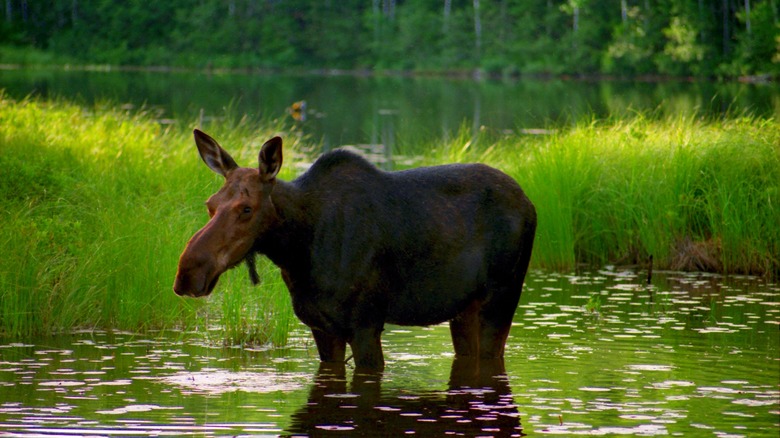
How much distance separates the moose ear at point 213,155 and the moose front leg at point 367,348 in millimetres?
1344

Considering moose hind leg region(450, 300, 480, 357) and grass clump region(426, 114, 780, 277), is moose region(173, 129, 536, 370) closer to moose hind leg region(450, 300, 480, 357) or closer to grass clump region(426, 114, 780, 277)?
moose hind leg region(450, 300, 480, 357)

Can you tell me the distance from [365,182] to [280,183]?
634 mm

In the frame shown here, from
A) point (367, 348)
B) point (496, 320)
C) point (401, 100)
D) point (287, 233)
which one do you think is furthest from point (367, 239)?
point (401, 100)

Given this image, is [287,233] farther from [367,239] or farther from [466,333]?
[466,333]

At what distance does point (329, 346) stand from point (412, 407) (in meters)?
0.82

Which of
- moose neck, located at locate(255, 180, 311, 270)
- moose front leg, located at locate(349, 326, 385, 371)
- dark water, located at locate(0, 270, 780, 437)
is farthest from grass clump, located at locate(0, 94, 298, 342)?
moose neck, located at locate(255, 180, 311, 270)

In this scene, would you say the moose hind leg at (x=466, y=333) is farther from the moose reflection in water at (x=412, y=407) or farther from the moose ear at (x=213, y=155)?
the moose ear at (x=213, y=155)

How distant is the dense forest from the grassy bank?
56959 mm

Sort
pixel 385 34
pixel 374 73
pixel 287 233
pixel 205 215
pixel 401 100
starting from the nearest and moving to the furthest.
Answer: pixel 287 233 < pixel 205 215 < pixel 401 100 < pixel 385 34 < pixel 374 73

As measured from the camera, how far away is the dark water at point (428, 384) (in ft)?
27.4

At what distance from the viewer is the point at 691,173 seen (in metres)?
16.1

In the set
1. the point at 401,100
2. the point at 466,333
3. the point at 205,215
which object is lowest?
the point at 466,333

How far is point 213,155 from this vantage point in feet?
28.3

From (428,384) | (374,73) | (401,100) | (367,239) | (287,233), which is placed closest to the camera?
(287,233)
